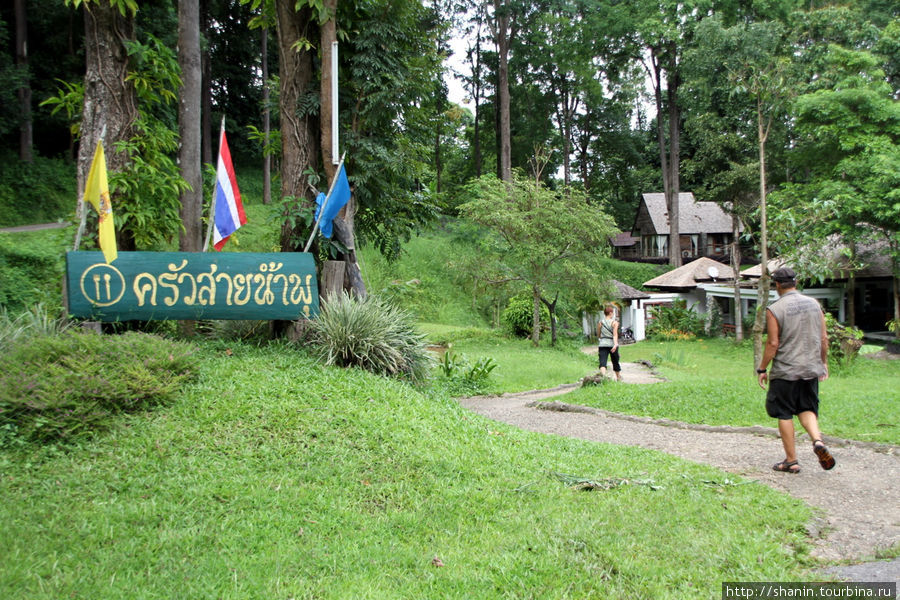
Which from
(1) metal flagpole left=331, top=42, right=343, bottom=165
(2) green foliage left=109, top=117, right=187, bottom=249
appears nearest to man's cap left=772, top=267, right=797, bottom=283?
(1) metal flagpole left=331, top=42, right=343, bottom=165

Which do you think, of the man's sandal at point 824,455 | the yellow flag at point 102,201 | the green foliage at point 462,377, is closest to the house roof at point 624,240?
the green foliage at point 462,377

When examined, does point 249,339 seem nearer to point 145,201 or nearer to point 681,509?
point 145,201

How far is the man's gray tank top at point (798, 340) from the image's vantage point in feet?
18.2

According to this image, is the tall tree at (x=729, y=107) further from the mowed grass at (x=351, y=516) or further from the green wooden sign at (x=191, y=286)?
the mowed grass at (x=351, y=516)

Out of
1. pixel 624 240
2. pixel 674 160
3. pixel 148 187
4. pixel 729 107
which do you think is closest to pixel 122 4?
pixel 148 187

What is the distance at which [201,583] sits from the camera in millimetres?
3398

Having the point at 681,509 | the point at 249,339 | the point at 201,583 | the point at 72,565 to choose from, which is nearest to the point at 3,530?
the point at 72,565

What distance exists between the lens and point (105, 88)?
841 centimetres

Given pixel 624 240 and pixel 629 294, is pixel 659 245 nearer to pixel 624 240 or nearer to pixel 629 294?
pixel 624 240

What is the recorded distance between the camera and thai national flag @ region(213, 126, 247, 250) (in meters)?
8.30

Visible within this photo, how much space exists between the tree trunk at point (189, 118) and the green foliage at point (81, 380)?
3.42 metres

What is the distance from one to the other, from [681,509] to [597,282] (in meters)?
17.7

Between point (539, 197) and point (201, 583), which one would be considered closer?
point (201, 583)

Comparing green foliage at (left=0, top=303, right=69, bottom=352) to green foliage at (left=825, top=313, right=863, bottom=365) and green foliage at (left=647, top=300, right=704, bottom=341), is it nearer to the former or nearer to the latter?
green foliage at (left=825, top=313, right=863, bottom=365)
